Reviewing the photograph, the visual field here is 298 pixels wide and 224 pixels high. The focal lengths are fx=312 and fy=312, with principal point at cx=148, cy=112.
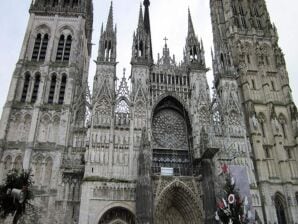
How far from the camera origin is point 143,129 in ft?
71.2

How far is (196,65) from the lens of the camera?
2691 centimetres

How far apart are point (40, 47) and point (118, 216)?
16.8m

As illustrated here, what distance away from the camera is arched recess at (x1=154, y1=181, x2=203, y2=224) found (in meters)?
20.8

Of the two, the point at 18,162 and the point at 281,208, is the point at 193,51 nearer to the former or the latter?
the point at 281,208

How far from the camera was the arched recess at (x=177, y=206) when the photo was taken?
68.3ft

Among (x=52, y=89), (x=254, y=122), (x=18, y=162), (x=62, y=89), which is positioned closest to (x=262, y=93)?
(x=254, y=122)

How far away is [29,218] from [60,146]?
5.33 m

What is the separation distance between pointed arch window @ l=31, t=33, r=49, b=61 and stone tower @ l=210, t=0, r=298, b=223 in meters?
15.8

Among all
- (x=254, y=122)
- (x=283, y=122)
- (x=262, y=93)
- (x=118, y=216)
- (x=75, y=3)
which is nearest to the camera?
(x=118, y=216)

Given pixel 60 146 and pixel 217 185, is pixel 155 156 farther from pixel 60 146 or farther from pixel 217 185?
pixel 60 146

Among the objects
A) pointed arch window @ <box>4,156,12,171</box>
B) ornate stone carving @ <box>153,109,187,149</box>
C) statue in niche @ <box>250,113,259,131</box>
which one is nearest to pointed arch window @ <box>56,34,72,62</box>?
pointed arch window @ <box>4,156,12,171</box>

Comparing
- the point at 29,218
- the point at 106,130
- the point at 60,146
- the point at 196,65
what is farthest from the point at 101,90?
the point at 29,218

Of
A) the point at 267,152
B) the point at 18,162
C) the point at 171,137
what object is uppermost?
the point at 171,137

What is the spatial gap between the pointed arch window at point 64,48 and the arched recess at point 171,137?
9881 mm
